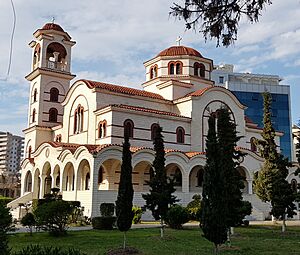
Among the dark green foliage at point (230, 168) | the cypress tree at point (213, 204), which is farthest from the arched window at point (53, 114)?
the cypress tree at point (213, 204)

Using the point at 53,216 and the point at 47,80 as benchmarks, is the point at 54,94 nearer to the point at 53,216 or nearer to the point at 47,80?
the point at 47,80

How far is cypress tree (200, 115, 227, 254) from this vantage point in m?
13.7

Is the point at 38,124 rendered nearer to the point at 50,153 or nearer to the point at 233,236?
the point at 50,153

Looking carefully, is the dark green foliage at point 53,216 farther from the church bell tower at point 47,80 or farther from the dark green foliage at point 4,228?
the church bell tower at point 47,80

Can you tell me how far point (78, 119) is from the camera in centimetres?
3912

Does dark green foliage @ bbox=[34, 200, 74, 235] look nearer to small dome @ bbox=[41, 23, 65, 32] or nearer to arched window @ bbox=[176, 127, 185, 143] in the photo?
arched window @ bbox=[176, 127, 185, 143]

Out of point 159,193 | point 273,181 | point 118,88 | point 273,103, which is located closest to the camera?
point 159,193

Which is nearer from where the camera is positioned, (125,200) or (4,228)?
(4,228)

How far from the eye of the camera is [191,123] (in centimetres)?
3916

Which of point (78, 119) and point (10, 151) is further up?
point (10, 151)

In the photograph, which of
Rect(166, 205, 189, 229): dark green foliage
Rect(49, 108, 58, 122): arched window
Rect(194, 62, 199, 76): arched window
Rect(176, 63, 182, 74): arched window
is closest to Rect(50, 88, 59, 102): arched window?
Rect(49, 108, 58, 122): arched window

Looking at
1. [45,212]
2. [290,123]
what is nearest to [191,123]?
[45,212]

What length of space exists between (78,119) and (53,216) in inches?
760

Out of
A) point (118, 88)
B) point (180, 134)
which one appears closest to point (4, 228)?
point (180, 134)
